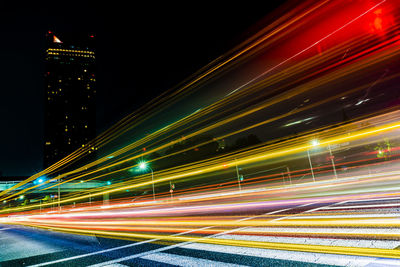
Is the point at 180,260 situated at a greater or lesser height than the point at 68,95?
lesser

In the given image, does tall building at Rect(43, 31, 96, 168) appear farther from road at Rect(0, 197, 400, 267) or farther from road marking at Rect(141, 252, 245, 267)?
road marking at Rect(141, 252, 245, 267)

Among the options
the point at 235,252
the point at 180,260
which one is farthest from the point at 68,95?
the point at 235,252

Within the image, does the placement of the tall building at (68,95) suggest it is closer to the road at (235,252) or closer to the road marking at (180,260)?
the road at (235,252)

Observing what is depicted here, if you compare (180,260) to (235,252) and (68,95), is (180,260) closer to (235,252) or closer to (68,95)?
(235,252)

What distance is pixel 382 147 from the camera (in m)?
27.5

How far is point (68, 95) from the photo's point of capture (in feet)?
556

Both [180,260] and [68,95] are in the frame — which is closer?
[180,260]

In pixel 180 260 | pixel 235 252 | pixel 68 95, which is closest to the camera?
pixel 180 260

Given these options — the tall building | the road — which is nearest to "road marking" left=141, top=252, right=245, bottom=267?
the road

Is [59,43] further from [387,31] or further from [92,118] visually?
[387,31]

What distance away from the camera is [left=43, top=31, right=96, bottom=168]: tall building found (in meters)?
151

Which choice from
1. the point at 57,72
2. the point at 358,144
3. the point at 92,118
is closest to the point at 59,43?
the point at 57,72

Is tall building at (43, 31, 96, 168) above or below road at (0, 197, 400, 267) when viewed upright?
above

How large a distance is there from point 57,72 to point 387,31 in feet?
639
